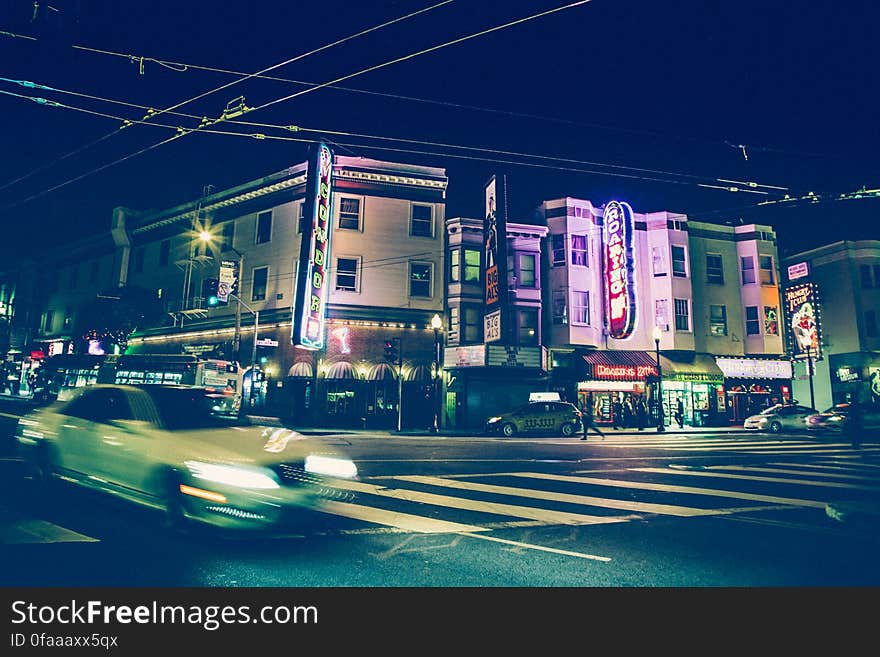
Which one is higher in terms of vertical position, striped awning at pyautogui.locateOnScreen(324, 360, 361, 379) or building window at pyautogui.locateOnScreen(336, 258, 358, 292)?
building window at pyautogui.locateOnScreen(336, 258, 358, 292)

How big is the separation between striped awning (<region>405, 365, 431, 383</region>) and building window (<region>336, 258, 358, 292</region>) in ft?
18.1

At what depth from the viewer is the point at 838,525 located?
6703 millimetres

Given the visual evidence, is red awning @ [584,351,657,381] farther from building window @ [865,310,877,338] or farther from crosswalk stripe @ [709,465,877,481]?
crosswalk stripe @ [709,465,877,481]

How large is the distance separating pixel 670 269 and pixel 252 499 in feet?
107

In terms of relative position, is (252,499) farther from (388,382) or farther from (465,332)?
(465,332)

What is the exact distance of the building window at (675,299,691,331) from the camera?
106 ft

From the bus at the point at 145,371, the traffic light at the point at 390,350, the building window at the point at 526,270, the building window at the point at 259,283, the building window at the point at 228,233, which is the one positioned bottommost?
the bus at the point at 145,371

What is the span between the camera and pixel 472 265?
101 ft

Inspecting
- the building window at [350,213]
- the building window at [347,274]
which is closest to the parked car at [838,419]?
the building window at [347,274]

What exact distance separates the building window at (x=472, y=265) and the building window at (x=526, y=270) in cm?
264

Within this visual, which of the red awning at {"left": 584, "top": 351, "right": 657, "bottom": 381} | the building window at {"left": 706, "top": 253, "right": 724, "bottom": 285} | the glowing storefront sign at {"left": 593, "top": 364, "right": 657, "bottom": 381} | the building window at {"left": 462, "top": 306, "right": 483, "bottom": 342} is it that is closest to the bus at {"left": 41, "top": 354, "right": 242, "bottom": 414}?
the building window at {"left": 462, "top": 306, "right": 483, "bottom": 342}

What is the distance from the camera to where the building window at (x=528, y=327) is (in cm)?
3023

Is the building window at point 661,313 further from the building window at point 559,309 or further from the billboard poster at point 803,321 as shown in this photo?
the billboard poster at point 803,321

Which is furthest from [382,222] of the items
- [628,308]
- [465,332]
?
[628,308]
